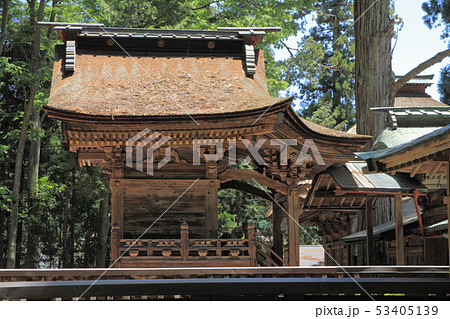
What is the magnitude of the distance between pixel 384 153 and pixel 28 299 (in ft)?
17.3

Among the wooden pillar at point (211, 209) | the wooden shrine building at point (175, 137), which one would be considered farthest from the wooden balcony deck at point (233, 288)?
the wooden pillar at point (211, 209)

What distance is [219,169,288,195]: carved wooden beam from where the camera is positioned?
13641 mm

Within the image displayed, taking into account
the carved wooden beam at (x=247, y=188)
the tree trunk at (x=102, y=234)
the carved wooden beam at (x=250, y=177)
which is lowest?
the tree trunk at (x=102, y=234)

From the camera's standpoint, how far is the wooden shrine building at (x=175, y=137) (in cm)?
1233

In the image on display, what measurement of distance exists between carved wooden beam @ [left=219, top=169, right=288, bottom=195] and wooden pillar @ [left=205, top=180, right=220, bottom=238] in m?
0.31

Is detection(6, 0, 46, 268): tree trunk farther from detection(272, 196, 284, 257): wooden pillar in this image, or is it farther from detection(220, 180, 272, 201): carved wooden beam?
detection(272, 196, 284, 257): wooden pillar

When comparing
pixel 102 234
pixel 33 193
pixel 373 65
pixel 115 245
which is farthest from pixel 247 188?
pixel 102 234

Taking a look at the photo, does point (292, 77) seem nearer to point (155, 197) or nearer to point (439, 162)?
point (155, 197)

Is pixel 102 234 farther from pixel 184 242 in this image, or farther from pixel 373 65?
pixel 184 242

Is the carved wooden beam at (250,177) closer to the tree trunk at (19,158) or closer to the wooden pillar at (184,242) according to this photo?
the wooden pillar at (184,242)

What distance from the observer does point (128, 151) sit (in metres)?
13.0

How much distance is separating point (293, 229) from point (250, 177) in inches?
61.2

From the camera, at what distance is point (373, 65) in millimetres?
17375

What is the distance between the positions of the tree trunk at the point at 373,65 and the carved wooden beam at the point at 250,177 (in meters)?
4.30
